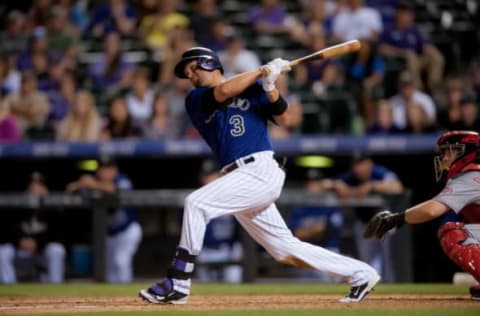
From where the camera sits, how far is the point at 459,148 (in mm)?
7312

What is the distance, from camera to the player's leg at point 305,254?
717cm

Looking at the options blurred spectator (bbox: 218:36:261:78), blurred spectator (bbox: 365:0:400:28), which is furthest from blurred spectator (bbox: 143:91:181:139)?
blurred spectator (bbox: 365:0:400:28)

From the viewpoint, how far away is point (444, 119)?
473 inches

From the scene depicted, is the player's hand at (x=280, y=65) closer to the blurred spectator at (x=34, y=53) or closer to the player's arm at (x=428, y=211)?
the player's arm at (x=428, y=211)

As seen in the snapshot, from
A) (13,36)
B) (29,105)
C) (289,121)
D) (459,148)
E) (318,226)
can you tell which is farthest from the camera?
(13,36)

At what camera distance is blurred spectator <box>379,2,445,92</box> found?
1298 centimetres

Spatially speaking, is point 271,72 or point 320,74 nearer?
point 271,72

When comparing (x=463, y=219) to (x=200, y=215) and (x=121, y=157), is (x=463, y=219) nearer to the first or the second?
(x=200, y=215)

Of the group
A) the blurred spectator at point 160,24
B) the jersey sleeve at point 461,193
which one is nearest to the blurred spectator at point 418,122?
the blurred spectator at point 160,24

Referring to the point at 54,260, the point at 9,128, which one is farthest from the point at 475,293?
the point at 9,128

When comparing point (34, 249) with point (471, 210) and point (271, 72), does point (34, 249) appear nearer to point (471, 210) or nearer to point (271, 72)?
point (271, 72)

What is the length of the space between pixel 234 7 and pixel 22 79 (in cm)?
354

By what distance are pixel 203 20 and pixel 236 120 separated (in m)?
7.33

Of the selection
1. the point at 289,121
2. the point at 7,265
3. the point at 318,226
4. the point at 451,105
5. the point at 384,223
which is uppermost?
the point at 451,105
